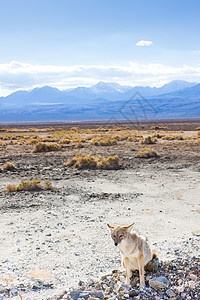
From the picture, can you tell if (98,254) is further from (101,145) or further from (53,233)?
(101,145)

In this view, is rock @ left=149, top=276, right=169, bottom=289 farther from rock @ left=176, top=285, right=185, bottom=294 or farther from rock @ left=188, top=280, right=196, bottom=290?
rock @ left=188, top=280, right=196, bottom=290

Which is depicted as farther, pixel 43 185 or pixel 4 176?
pixel 4 176

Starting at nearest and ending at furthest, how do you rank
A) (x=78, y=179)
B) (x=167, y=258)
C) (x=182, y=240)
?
(x=167, y=258) < (x=182, y=240) < (x=78, y=179)

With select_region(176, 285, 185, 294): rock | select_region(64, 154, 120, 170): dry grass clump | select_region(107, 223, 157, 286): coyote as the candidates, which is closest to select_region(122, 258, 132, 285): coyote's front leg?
select_region(107, 223, 157, 286): coyote

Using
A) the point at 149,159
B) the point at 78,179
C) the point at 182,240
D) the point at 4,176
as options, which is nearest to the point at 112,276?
the point at 182,240

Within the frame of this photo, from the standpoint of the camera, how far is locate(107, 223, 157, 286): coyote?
4.38 metres

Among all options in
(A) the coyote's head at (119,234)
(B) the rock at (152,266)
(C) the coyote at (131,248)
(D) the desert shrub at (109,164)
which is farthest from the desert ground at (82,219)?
(A) the coyote's head at (119,234)

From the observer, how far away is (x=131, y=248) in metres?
4.57

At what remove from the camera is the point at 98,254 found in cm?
646

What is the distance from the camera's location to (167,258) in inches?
236

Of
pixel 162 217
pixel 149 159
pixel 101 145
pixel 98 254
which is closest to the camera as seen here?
pixel 98 254

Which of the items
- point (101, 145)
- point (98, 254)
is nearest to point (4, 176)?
point (98, 254)

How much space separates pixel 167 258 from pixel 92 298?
2032 mm

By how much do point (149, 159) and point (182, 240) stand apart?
13832 millimetres
